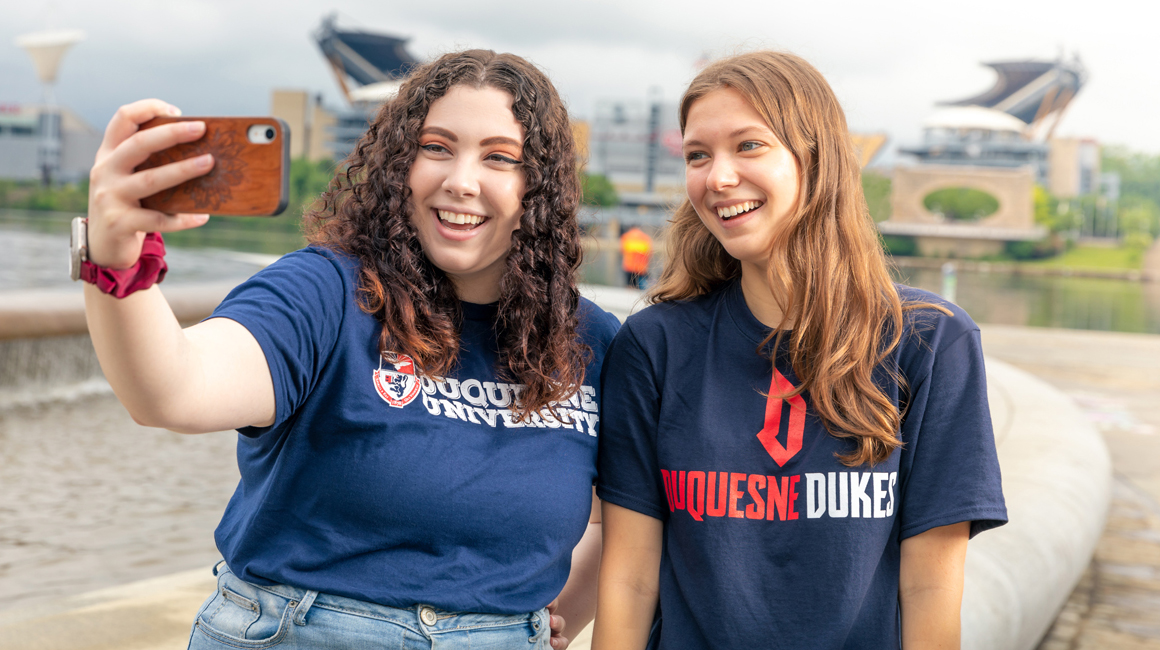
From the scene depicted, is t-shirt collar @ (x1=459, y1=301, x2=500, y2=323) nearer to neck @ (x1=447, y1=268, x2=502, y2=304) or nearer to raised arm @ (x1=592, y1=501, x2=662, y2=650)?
neck @ (x1=447, y1=268, x2=502, y2=304)

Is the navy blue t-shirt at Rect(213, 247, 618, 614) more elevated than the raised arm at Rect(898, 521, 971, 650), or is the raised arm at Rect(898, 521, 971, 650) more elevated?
the navy blue t-shirt at Rect(213, 247, 618, 614)

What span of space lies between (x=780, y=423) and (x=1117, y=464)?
18.3 feet

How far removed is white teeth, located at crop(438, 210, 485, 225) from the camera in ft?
5.42

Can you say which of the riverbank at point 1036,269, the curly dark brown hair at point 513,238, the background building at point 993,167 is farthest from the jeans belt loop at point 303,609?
the background building at point 993,167

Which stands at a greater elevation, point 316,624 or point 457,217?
point 457,217

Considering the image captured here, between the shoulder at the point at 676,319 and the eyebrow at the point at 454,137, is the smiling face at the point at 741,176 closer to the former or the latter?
the shoulder at the point at 676,319

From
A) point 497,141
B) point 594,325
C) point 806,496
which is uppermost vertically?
point 497,141

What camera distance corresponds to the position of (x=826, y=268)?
1.62 m

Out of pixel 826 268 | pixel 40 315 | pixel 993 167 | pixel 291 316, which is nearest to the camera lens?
pixel 291 316

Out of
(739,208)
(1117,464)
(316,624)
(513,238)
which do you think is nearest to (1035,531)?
(739,208)

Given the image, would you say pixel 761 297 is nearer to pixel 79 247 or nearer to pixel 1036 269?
pixel 79 247

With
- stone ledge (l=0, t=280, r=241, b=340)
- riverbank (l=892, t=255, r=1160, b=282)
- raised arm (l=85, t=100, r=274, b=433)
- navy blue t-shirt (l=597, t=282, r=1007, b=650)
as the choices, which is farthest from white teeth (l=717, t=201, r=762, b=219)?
riverbank (l=892, t=255, r=1160, b=282)

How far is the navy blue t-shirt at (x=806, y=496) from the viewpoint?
60.1 inches

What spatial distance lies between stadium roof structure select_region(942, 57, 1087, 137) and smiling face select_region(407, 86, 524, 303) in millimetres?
88324
